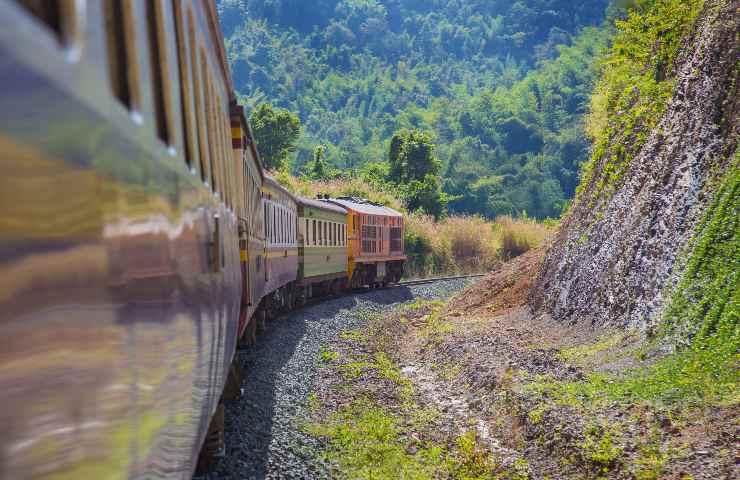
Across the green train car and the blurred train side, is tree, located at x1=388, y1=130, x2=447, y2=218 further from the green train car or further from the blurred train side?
the blurred train side

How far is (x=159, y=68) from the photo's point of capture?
254cm

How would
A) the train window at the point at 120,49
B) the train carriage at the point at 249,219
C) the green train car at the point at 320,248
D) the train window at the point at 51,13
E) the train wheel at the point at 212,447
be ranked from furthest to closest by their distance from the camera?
the green train car at the point at 320,248 → the train carriage at the point at 249,219 → the train wheel at the point at 212,447 → the train window at the point at 120,49 → the train window at the point at 51,13

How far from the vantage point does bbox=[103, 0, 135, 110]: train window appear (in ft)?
6.03

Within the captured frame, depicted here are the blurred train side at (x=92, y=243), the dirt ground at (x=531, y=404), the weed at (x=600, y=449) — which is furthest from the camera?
the weed at (x=600, y=449)

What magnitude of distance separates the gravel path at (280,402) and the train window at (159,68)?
471 centimetres

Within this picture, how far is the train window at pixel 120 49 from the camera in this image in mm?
1839

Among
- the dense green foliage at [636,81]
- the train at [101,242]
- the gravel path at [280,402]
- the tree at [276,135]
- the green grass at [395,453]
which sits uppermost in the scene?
the tree at [276,135]

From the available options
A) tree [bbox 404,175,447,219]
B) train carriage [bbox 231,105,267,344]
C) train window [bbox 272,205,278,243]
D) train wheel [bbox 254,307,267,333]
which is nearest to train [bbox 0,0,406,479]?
train carriage [bbox 231,105,267,344]

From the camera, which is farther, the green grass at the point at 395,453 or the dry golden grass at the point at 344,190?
the dry golden grass at the point at 344,190

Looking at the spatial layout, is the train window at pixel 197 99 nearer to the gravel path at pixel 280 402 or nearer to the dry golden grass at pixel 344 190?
the gravel path at pixel 280 402

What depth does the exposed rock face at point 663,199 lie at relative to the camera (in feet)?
33.3

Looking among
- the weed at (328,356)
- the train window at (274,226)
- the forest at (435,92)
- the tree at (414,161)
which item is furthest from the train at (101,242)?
the tree at (414,161)

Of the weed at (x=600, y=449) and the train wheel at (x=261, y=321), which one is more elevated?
the train wheel at (x=261, y=321)

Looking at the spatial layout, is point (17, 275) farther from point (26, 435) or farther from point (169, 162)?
point (169, 162)
